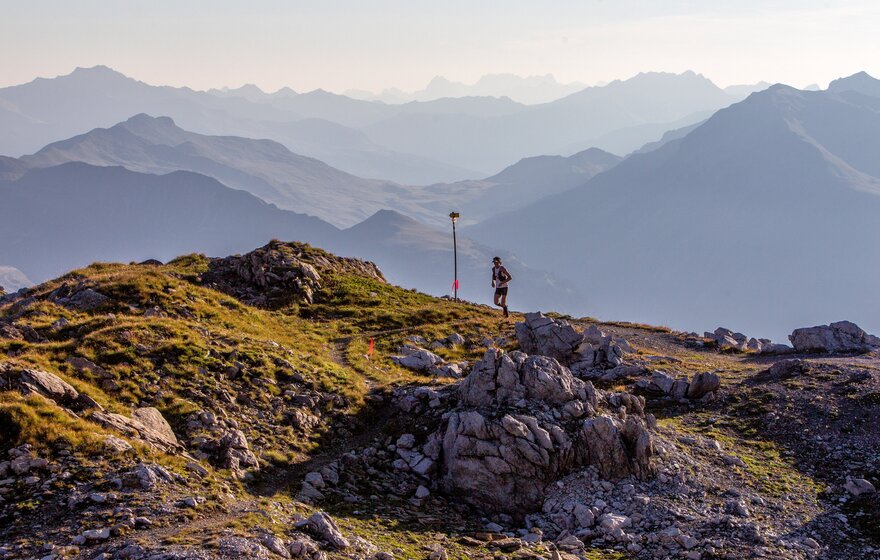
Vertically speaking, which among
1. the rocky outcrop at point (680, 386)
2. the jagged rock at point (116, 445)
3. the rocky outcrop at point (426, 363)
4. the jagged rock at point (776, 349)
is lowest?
the jagged rock at point (116, 445)

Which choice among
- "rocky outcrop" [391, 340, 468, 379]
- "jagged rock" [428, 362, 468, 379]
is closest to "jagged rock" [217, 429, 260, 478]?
"jagged rock" [428, 362, 468, 379]

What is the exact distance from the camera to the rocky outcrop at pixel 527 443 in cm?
1978

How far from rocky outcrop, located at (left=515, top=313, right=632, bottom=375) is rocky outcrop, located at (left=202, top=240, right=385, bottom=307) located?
1574 cm

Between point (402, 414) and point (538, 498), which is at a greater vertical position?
point (402, 414)

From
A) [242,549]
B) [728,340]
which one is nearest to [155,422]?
[242,549]

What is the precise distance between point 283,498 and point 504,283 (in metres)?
27.2

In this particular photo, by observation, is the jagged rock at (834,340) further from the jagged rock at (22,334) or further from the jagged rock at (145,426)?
the jagged rock at (22,334)

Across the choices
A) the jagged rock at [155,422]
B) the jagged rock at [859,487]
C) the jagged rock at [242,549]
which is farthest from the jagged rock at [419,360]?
the jagged rock at [242,549]

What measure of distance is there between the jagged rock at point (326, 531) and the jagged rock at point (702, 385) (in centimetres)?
1810

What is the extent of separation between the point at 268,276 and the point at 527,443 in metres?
28.2

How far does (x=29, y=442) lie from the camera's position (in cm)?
1603

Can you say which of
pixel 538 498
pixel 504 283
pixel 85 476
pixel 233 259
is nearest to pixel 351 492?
pixel 538 498

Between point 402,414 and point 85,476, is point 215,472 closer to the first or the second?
point 85,476

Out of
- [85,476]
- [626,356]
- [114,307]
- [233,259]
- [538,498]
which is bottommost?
[538,498]
